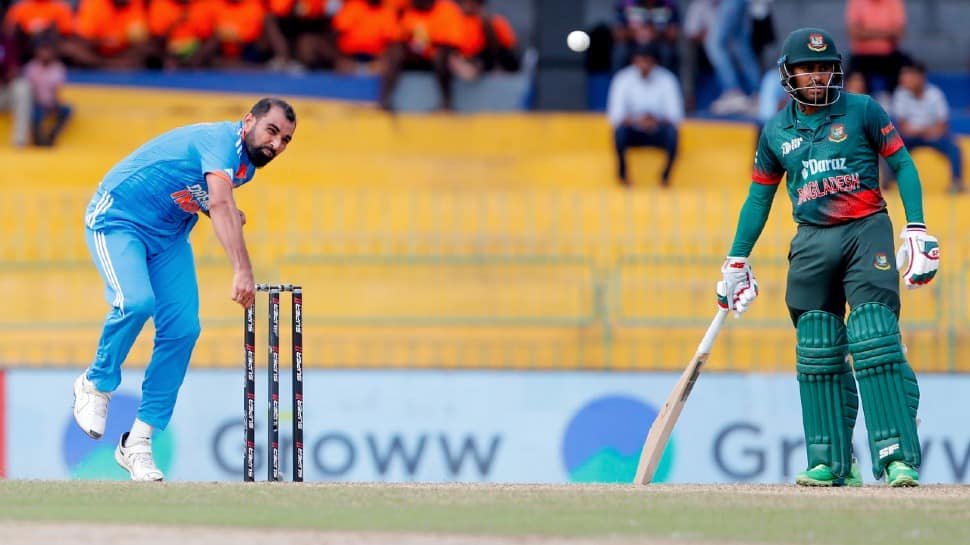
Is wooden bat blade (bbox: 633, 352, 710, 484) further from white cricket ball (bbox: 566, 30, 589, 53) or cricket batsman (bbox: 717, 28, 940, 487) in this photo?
white cricket ball (bbox: 566, 30, 589, 53)

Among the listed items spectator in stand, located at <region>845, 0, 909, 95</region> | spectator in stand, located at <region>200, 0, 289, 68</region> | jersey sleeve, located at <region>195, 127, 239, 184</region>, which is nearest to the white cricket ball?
spectator in stand, located at <region>845, 0, 909, 95</region>

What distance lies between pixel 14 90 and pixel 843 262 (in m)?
11.3

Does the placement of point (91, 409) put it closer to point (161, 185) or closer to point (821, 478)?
point (161, 185)

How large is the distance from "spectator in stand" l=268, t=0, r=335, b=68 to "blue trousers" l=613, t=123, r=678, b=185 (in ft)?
11.7

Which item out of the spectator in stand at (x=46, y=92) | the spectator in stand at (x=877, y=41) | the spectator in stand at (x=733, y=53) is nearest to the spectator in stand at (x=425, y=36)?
the spectator in stand at (x=733, y=53)

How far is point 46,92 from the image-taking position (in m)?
17.8

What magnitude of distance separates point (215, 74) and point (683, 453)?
25.8ft

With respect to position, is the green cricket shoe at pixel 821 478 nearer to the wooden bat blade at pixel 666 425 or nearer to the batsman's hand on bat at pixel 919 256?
the wooden bat blade at pixel 666 425

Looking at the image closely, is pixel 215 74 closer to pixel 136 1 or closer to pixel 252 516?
pixel 136 1

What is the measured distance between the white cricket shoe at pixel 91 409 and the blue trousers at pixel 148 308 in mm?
43

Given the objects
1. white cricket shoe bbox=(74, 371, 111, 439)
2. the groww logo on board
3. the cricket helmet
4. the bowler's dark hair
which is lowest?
the groww logo on board

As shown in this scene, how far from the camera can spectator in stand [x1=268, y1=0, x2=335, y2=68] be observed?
18656mm

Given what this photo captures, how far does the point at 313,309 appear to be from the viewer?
15.3 meters

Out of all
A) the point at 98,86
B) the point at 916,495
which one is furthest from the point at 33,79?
the point at 916,495
